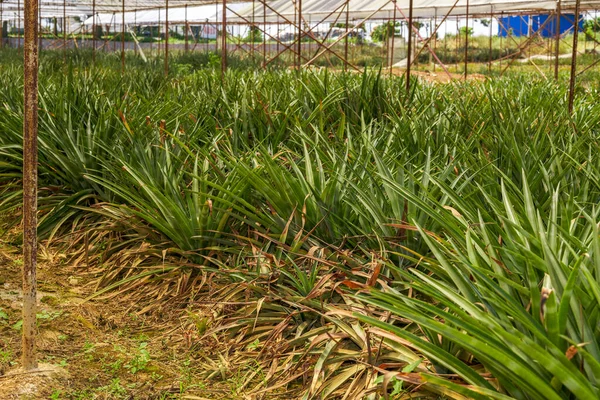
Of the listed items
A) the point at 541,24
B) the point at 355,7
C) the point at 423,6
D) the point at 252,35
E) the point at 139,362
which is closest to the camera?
the point at 139,362

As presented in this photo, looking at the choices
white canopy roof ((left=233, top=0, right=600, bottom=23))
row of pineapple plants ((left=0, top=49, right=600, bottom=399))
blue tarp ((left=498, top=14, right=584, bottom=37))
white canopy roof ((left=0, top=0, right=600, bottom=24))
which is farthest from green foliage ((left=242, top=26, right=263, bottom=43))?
row of pineapple plants ((left=0, top=49, right=600, bottom=399))

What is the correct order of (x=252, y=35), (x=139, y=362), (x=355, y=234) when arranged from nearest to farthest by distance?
(x=139, y=362) < (x=355, y=234) < (x=252, y=35)

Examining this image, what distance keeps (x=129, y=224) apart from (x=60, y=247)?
2.13 feet

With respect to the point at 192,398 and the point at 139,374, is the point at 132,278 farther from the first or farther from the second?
the point at 192,398

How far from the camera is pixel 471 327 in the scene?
1997 mm

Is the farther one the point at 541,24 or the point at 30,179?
the point at 541,24

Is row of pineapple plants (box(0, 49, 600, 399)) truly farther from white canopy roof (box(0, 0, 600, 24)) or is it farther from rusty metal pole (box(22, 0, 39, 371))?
white canopy roof (box(0, 0, 600, 24))

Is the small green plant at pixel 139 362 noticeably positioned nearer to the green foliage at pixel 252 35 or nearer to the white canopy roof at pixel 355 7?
the white canopy roof at pixel 355 7


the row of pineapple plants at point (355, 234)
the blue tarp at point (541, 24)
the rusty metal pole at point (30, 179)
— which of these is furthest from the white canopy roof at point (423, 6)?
the rusty metal pole at point (30, 179)

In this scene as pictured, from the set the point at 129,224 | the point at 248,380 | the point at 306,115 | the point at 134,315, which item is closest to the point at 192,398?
the point at 248,380

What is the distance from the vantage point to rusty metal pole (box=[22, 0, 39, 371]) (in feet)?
8.63

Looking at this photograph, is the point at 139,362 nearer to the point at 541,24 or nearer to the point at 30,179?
the point at 30,179

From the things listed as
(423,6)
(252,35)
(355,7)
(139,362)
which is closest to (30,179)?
(139,362)

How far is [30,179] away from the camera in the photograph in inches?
106
